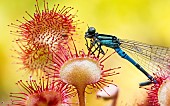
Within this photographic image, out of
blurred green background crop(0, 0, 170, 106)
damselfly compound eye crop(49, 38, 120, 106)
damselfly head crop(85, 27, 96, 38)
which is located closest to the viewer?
damselfly compound eye crop(49, 38, 120, 106)

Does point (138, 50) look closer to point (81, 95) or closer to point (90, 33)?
point (90, 33)

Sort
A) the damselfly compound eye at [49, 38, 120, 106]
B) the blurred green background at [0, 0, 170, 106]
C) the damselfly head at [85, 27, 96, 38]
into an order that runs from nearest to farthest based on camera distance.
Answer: the damselfly compound eye at [49, 38, 120, 106], the damselfly head at [85, 27, 96, 38], the blurred green background at [0, 0, 170, 106]

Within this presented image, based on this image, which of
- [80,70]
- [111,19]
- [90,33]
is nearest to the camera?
[80,70]

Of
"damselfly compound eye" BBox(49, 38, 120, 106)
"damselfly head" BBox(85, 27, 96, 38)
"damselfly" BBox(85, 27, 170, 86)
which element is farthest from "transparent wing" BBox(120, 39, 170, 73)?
"damselfly compound eye" BBox(49, 38, 120, 106)

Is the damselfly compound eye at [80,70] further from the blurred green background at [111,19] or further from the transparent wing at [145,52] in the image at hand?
the blurred green background at [111,19]

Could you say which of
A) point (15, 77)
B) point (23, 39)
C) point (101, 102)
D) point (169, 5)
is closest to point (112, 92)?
point (101, 102)

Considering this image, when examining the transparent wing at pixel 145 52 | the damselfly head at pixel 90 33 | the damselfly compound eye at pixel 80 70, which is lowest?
the damselfly compound eye at pixel 80 70

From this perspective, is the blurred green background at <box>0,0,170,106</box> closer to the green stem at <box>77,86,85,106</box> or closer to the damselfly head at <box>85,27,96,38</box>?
the damselfly head at <box>85,27,96,38</box>

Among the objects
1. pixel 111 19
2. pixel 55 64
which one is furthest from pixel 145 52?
pixel 111 19

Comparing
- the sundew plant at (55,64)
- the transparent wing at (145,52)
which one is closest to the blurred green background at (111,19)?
the transparent wing at (145,52)

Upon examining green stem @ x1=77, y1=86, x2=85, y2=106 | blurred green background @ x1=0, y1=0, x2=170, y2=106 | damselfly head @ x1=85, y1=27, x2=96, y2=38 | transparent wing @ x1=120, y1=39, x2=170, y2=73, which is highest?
blurred green background @ x1=0, y1=0, x2=170, y2=106

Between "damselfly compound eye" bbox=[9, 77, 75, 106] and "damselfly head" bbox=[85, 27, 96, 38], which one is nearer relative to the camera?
"damselfly compound eye" bbox=[9, 77, 75, 106]

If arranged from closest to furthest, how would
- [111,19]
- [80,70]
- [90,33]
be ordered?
[80,70], [90,33], [111,19]
